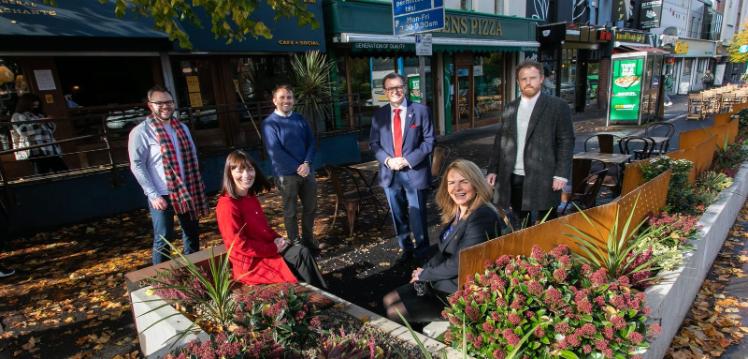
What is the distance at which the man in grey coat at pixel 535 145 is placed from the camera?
3211mm

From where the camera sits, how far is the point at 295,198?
4.25 m

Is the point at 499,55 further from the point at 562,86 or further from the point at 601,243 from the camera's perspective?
the point at 601,243

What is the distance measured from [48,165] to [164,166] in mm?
4469

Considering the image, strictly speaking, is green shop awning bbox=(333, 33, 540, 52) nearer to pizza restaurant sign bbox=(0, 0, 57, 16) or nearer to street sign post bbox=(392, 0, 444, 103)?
street sign post bbox=(392, 0, 444, 103)

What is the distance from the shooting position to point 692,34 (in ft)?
115

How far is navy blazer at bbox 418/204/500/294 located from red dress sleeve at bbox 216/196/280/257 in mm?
1095

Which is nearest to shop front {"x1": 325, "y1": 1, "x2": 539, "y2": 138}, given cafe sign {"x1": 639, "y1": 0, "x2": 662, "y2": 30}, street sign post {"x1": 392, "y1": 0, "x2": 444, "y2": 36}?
street sign post {"x1": 392, "y1": 0, "x2": 444, "y2": 36}

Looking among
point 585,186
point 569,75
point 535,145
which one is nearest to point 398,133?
point 535,145

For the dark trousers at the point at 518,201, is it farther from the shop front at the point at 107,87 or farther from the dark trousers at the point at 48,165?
the dark trousers at the point at 48,165

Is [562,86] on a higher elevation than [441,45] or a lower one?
lower

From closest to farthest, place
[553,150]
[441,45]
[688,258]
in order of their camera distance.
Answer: [688,258] → [553,150] → [441,45]

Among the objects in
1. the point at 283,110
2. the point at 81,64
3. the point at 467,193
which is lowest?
the point at 467,193

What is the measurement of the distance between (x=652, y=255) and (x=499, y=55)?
570 inches

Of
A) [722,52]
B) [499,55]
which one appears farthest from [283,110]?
[722,52]
